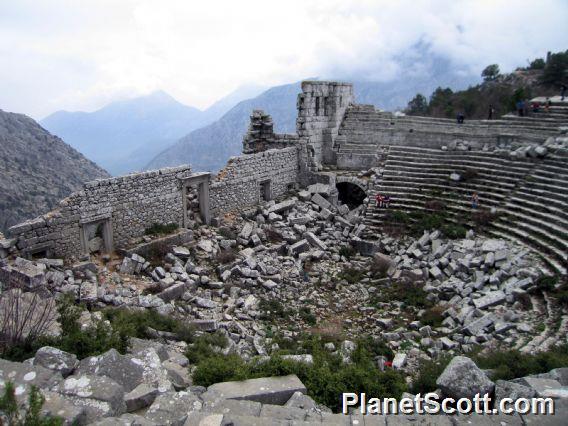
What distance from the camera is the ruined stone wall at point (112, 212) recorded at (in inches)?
446

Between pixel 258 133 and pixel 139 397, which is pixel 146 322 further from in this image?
pixel 258 133

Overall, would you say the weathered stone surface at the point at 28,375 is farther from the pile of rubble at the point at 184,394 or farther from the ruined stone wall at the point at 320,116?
the ruined stone wall at the point at 320,116

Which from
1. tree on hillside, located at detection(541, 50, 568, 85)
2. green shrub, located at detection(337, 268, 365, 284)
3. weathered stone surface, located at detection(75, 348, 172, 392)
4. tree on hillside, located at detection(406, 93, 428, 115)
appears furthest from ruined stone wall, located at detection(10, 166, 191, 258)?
tree on hillside, located at detection(541, 50, 568, 85)

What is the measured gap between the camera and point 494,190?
52.4 feet

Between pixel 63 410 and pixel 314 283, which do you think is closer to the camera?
pixel 63 410

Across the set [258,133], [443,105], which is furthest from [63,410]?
[443,105]

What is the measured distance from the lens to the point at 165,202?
14.0 metres

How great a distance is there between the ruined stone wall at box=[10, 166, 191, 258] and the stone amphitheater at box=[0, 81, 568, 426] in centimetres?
4

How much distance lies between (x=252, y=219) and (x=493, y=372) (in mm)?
10484

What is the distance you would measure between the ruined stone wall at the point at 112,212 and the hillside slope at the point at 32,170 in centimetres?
1086

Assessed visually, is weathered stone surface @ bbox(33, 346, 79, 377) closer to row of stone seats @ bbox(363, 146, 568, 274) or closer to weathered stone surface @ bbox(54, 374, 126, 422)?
weathered stone surface @ bbox(54, 374, 126, 422)

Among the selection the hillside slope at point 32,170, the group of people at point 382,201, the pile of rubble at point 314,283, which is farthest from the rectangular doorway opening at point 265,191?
the hillside slope at point 32,170

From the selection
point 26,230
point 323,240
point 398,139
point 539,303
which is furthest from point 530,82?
point 26,230

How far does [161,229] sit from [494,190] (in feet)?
35.7
